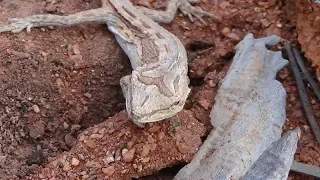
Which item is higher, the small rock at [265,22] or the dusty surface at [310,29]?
the dusty surface at [310,29]

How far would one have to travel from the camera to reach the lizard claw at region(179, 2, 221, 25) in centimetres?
545

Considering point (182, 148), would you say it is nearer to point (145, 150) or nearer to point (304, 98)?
point (145, 150)

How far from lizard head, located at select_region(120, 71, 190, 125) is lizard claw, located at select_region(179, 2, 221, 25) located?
1.48 metres

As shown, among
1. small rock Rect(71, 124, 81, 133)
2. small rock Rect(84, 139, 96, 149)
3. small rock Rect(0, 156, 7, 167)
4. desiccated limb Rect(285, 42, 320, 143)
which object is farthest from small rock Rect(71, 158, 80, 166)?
desiccated limb Rect(285, 42, 320, 143)

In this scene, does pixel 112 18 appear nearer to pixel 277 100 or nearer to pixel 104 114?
pixel 104 114

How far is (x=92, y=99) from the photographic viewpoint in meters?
4.64

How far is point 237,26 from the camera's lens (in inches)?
213

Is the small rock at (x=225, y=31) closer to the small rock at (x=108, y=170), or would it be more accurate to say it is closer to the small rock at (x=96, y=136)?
the small rock at (x=96, y=136)

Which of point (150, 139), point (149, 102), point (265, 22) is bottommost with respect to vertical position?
point (150, 139)

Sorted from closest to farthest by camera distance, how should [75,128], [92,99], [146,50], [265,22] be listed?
1. [75,128]
2. [92,99]
3. [146,50]
4. [265,22]

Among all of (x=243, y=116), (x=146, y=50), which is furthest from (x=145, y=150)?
(x=146, y=50)

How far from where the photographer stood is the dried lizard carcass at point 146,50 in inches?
156

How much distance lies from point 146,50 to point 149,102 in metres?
1.09

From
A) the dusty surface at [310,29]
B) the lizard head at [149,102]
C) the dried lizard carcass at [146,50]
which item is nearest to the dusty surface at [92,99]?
the dried lizard carcass at [146,50]
